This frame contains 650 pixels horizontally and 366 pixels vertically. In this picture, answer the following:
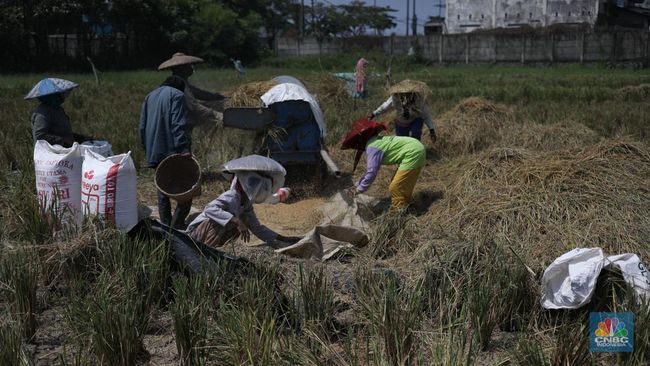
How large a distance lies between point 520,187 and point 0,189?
4.73m

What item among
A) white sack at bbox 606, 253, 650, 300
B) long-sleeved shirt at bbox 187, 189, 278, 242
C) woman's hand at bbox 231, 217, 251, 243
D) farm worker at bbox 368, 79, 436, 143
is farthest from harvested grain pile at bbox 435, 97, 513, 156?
white sack at bbox 606, 253, 650, 300

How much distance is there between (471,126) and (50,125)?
596 cm

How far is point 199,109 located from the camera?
7.36 meters

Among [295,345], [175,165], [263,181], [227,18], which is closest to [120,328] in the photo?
[295,345]

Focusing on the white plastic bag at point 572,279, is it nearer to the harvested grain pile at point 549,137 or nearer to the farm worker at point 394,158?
the farm worker at point 394,158

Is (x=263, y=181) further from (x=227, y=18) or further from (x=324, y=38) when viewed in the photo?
(x=324, y=38)

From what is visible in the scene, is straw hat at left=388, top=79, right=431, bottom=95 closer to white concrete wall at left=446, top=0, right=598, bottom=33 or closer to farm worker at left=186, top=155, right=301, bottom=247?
farm worker at left=186, top=155, right=301, bottom=247

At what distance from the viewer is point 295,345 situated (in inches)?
144

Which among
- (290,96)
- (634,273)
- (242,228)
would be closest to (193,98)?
(290,96)

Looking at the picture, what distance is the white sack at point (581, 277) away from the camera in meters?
4.09

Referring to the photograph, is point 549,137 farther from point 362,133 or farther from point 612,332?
point 612,332

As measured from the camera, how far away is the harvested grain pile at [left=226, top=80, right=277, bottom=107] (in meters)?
9.31

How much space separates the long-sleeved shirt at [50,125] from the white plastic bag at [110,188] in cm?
92

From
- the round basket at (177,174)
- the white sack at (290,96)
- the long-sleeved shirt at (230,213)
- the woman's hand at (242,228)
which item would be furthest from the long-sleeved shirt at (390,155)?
the woman's hand at (242,228)
